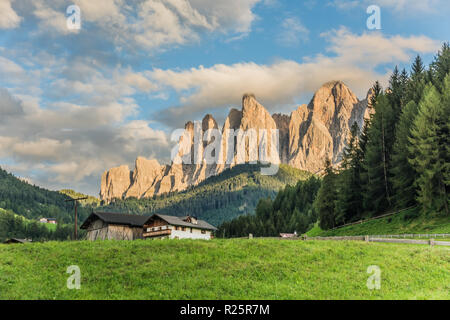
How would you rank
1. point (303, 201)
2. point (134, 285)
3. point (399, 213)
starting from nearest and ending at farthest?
point (134, 285)
point (399, 213)
point (303, 201)

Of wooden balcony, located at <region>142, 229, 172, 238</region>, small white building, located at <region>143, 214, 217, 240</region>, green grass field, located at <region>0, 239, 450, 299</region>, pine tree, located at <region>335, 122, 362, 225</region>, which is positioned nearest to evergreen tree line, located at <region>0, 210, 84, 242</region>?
small white building, located at <region>143, 214, 217, 240</region>

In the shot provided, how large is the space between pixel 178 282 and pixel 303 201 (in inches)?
4502

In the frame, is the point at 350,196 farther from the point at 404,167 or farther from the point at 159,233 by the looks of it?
A: the point at 159,233

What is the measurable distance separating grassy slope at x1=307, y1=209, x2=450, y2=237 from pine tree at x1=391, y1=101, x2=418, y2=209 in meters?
2.60

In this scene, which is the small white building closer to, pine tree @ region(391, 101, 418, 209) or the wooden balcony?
the wooden balcony

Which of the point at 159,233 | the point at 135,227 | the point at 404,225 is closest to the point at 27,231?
the point at 135,227

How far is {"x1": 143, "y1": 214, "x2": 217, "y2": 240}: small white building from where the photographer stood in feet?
236

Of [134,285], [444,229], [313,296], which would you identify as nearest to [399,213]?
[444,229]

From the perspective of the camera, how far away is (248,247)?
1251 inches

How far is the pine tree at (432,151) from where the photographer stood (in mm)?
49125

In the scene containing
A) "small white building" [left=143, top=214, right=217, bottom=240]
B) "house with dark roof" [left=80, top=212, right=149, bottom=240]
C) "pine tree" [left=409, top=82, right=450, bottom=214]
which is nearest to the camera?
"pine tree" [left=409, top=82, right=450, bottom=214]

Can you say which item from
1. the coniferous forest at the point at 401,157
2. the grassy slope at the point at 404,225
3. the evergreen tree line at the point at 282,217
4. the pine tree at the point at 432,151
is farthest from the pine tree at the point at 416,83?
the evergreen tree line at the point at 282,217

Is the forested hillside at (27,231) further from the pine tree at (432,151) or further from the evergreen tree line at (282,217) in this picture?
the pine tree at (432,151)
